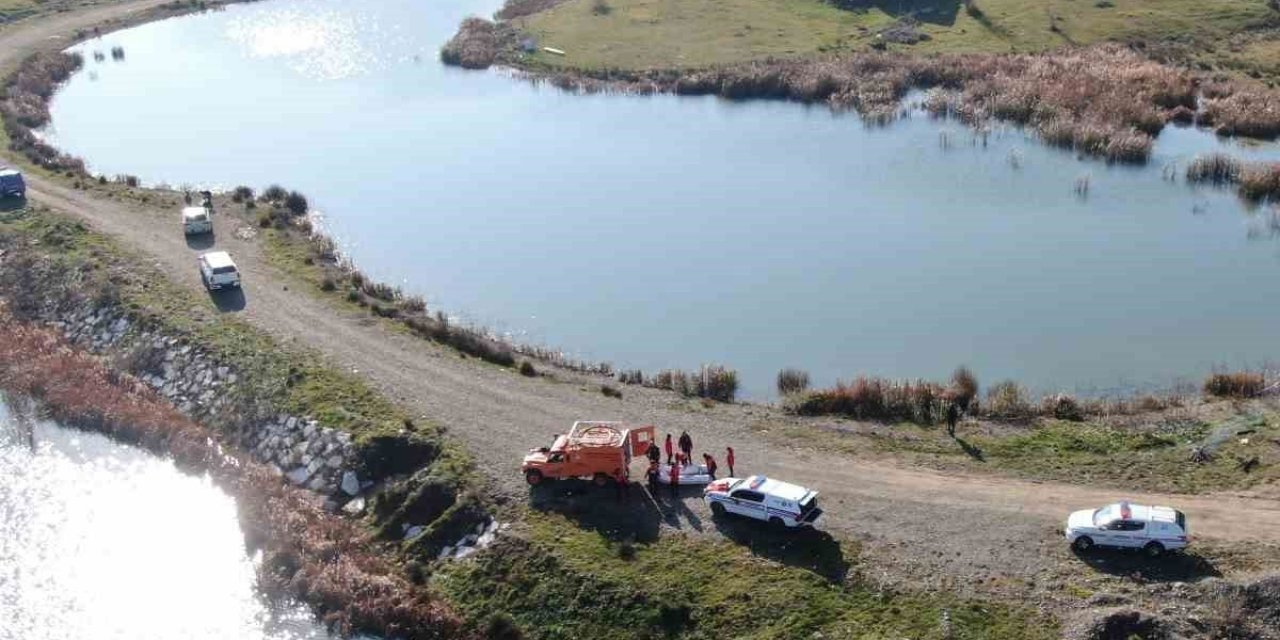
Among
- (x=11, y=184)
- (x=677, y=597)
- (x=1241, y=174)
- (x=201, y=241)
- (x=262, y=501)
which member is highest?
(x=11, y=184)

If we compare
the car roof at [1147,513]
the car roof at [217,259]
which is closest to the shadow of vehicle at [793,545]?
the car roof at [1147,513]

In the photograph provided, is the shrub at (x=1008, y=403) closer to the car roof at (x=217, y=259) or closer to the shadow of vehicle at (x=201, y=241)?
the car roof at (x=217, y=259)

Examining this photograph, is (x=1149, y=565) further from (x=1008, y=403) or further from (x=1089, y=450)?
(x=1008, y=403)

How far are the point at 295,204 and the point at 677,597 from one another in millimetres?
47776

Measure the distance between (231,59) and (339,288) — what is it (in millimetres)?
72556

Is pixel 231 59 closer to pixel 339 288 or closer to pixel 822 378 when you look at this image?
pixel 339 288

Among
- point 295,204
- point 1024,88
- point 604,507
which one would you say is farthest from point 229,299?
point 1024,88

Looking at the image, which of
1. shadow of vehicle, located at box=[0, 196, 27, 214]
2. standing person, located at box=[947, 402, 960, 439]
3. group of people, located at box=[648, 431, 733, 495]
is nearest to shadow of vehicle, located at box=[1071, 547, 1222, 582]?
standing person, located at box=[947, 402, 960, 439]

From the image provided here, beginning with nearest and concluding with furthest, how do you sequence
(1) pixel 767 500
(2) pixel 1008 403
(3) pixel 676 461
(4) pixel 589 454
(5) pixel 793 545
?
(5) pixel 793 545
(1) pixel 767 500
(4) pixel 589 454
(3) pixel 676 461
(2) pixel 1008 403

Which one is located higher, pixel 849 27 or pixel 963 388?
pixel 849 27

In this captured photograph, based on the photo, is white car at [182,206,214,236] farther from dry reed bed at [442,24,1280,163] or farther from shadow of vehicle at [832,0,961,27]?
shadow of vehicle at [832,0,961,27]

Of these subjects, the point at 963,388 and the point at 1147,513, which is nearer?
the point at 1147,513

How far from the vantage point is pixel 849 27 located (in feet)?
396

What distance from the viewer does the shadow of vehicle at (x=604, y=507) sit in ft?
139
